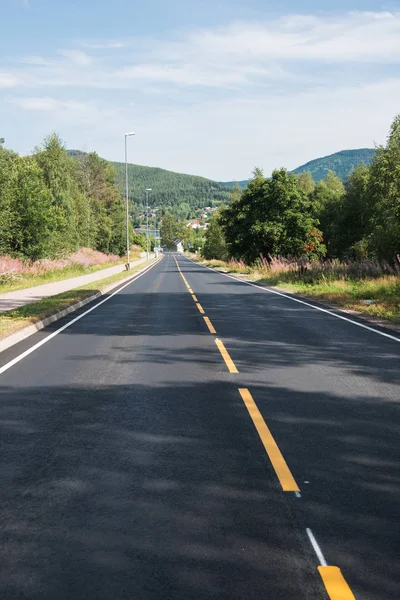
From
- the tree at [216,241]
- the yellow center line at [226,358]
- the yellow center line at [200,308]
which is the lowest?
the yellow center line at [200,308]

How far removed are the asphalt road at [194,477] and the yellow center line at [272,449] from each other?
0.06 m

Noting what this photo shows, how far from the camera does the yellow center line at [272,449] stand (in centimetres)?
449

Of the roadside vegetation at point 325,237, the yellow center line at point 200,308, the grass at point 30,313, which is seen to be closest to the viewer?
the grass at point 30,313

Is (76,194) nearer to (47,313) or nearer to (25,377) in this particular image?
(47,313)

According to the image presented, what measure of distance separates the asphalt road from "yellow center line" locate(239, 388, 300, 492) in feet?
0.20

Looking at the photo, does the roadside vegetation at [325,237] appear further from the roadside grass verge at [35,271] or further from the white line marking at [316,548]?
the roadside grass verge at [35,271]

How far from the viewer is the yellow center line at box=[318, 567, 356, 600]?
118 inches

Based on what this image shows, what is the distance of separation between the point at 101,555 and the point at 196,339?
8809 mm

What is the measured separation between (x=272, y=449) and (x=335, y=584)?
7.20 ft

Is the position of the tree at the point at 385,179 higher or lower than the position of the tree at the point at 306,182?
lower

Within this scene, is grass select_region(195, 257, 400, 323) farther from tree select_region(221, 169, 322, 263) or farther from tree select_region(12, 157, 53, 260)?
tree select_region(12, 157, 53, 260)

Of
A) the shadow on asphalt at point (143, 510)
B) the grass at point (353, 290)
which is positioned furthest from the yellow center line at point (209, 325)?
the shadow on asphalt at point (143, 510)

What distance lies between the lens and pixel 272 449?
5.29 m

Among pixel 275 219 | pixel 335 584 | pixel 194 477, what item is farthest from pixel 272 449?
pixel 275 219
